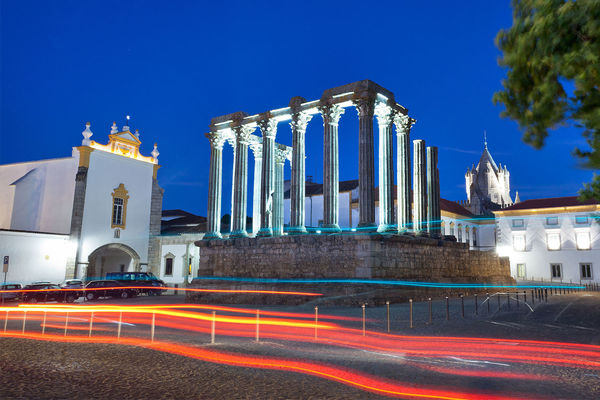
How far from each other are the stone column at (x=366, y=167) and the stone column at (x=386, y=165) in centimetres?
113

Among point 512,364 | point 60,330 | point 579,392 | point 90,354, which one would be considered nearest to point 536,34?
point 579,392

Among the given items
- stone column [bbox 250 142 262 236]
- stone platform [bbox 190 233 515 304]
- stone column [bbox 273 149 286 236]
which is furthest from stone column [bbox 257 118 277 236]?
stone column [bbox 250 142 262 236]

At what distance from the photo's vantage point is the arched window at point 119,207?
3588cm

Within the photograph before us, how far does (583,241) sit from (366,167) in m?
31.8

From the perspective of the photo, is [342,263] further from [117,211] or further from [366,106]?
[117,211]

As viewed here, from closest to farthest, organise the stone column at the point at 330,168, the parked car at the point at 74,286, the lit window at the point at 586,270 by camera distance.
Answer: the stone column at the point at 330,168 < the parked car at the point at 74,286 < the lit window at the point at 586,270

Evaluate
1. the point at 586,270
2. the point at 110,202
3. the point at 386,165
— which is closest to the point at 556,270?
the point at 586,270

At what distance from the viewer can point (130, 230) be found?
121 feet

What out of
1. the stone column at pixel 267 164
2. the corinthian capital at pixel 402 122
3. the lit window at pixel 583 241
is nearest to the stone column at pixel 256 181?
the stone column at pixel 267 164

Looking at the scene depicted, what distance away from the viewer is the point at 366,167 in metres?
21.2

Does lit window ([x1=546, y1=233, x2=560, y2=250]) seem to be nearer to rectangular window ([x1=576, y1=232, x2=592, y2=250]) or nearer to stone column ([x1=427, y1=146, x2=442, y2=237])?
rectangular window ([x1=576, y1=232, x2=592, y2=250])

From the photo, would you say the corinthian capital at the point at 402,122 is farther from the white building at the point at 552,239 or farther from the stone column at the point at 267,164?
the white building at the point at 552,239

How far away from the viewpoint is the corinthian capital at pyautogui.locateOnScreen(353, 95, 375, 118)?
70.8 ft

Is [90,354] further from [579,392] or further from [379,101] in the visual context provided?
[379,101]
